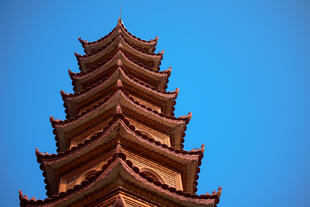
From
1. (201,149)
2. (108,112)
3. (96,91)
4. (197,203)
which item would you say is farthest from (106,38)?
(197,203)

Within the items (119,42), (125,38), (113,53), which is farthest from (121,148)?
(125,38)

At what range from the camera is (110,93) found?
25578 millimetres

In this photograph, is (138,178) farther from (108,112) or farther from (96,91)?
(96,91)

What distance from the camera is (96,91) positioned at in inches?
1006

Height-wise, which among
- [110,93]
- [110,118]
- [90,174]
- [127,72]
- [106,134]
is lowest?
[90,174]

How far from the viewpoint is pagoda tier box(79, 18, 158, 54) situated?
32.0 metres

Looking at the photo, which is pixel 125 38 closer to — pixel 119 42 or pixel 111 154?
pixel 119 42

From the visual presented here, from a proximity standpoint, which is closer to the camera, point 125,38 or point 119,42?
point 119,42

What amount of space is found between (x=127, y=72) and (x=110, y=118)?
17.3ft

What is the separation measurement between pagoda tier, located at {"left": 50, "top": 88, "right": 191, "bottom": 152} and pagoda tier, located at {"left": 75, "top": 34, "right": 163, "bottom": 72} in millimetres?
7129

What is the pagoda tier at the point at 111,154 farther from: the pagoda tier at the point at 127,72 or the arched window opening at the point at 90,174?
the pagoda tier at the point at 127,72

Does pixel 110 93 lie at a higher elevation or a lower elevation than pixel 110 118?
higher

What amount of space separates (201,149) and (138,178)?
5.56m

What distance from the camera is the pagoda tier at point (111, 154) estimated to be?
18953mm
